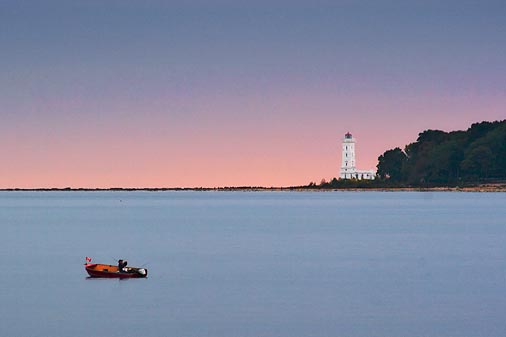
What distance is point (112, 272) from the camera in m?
57.9

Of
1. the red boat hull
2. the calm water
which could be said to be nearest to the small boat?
the red boat hull

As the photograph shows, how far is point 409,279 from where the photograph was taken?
58.1 m

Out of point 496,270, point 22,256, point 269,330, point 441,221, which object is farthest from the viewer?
point 441,221

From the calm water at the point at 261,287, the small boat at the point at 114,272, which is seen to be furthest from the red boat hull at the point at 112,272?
the calm water at the point at 261,287

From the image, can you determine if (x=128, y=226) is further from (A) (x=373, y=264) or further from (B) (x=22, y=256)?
(A) (x=373, y=264)

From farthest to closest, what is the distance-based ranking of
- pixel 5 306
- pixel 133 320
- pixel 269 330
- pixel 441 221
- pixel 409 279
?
pixel 441 221
pixel 409 279
pixel 5 306
pixel 133 320
pixel 269 330

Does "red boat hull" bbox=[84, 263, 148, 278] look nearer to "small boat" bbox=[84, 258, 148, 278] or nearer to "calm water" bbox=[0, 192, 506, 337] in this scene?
"small boat" bbox=[84, 258, 148, 278]

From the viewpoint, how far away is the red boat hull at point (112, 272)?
57.6 metres

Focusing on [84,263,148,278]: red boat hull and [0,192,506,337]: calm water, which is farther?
[84,263,148,278]: red boat hull

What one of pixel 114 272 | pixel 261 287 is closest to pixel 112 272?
pixel 114 272

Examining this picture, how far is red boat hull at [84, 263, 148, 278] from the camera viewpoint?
57.6 metres

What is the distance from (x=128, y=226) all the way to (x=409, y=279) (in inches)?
2800

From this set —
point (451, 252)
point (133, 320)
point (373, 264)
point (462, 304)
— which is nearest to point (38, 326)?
point (133, 320)

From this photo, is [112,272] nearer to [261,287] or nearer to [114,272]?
[114,272]
